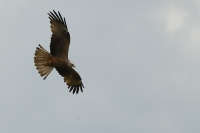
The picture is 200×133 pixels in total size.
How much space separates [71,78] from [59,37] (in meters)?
1.92

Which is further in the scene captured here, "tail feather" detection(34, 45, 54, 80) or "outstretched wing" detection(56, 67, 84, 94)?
"outstretched wing" detection(56, 67, 84, 94)

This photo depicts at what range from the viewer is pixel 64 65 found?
1553 cm

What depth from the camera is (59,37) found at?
614 inches

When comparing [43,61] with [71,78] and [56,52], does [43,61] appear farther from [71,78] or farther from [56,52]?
[71,78]

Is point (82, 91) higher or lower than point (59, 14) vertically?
lower

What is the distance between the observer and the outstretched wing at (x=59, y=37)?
15.5 meters

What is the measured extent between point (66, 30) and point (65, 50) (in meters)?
0.73

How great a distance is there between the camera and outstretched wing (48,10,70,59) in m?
15.5

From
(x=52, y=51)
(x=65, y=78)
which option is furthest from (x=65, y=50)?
(x=65, y=78)

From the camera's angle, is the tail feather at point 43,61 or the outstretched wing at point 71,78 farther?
the outstretched wing at point 71,78

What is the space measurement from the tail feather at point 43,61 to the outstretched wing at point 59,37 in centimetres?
35

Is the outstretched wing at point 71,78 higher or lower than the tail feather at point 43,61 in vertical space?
higher

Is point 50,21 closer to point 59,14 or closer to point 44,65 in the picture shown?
point 59,14

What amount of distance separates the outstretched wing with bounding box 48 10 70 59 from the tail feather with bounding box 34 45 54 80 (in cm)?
35
